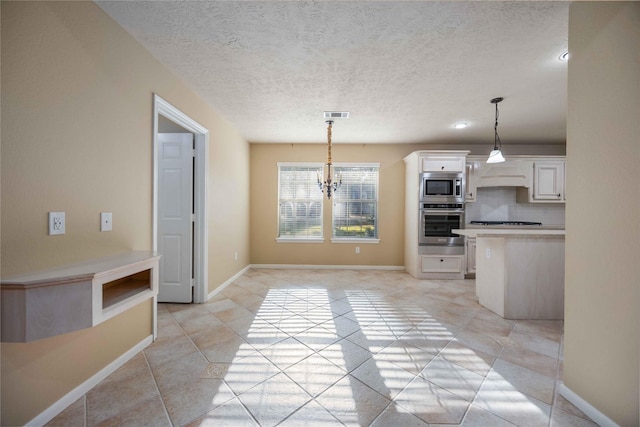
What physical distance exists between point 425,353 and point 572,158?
1.75m

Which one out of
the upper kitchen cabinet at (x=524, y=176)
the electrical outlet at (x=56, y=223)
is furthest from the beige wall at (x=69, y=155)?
the upper kitchen cabinet at (x=524, y=176)

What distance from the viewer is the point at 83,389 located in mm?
1590

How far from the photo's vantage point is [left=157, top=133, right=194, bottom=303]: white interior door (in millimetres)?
3162

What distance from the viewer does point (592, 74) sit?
1.43 metres

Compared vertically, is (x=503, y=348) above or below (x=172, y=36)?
below

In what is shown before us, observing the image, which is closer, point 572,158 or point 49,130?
point 49,130

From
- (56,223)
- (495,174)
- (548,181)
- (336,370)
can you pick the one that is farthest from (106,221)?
(548,181)

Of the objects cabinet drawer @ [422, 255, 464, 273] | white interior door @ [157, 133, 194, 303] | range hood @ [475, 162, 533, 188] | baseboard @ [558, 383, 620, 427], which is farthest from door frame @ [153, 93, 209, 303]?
range hood @ [475, 162, 533, 188]

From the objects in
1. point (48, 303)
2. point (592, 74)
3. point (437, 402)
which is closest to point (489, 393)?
point (437, 402)

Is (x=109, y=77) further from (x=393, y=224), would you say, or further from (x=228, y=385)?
(x=393, y=224)

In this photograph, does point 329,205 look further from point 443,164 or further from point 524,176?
point 524,176

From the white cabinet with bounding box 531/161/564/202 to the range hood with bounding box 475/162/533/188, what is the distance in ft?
0.49

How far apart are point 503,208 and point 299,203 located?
4043 mm

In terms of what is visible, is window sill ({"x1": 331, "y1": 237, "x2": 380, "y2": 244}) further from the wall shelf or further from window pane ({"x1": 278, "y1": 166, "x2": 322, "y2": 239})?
the wall shelf
